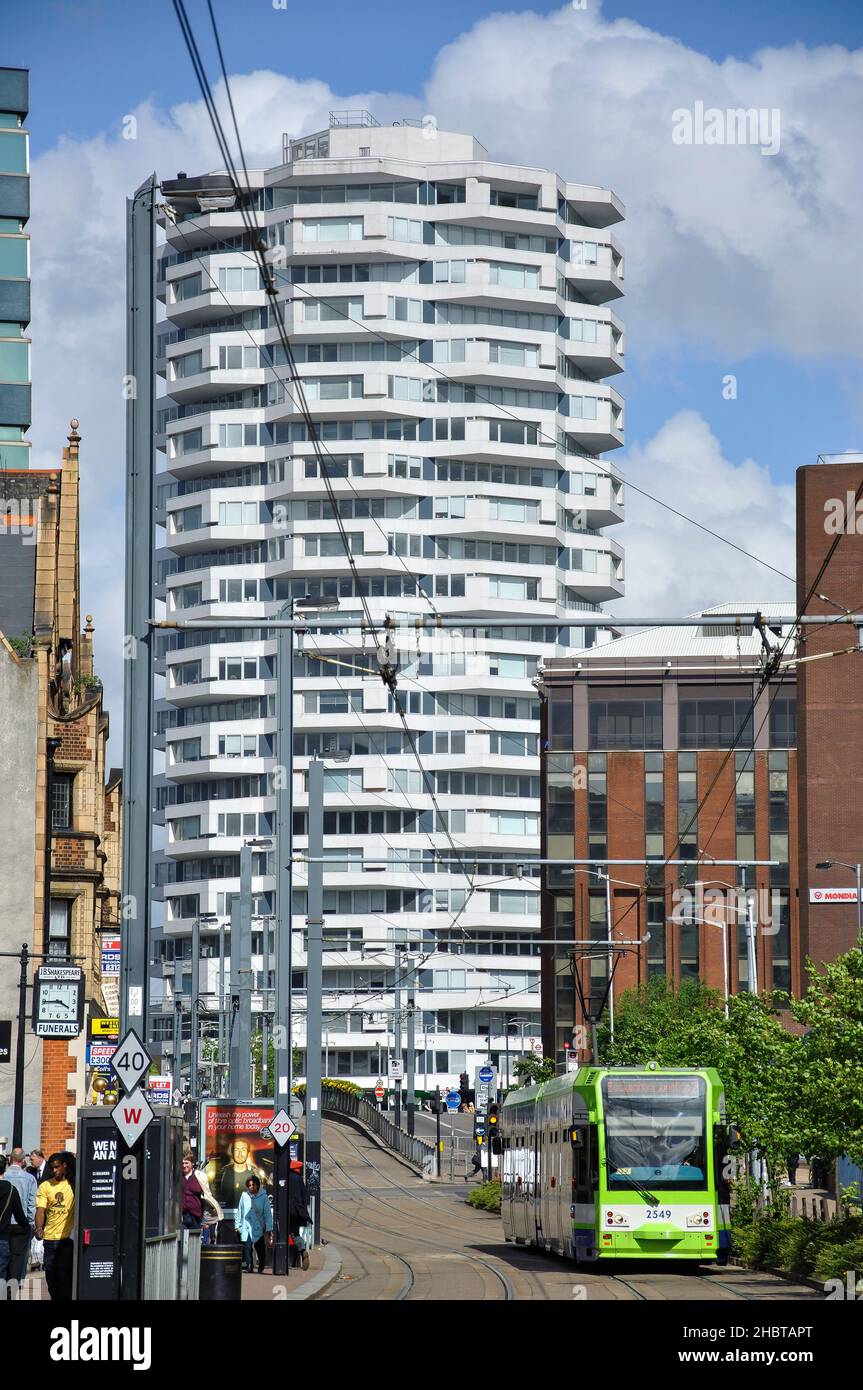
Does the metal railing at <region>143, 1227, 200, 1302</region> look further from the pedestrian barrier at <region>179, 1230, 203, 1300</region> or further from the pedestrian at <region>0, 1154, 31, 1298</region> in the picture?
the pedestrian at <region>0, 1154, 31, 1298</region>

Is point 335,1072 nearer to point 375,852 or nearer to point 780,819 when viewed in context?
point 375,852

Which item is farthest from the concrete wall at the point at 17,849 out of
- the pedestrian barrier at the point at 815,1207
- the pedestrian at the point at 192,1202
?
the pedestrian at the point at 192,1202

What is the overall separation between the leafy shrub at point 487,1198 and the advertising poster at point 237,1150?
68.7 ft

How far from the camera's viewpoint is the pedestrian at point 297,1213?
109ft

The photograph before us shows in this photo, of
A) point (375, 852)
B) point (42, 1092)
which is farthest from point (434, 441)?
point (42, 1092)

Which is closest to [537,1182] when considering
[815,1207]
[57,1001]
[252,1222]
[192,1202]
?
[815,1207]

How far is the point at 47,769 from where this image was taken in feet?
165

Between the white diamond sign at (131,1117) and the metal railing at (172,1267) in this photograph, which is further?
the metal railing at (172,1267)

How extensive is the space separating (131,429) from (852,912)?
63.5 meters

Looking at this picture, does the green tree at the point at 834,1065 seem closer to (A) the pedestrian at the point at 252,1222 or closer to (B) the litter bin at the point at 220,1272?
(A) the pedestrian at the point at 252,1222

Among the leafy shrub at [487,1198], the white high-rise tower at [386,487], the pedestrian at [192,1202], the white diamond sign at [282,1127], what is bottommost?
the leafy shrub at [487,1198]

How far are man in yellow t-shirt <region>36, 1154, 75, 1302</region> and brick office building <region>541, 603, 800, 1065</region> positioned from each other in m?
87.2

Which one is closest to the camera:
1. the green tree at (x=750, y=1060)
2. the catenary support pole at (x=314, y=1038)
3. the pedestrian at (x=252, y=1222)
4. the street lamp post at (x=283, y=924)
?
the street lamp post at (x=283, y=924)

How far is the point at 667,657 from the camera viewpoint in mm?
114125
